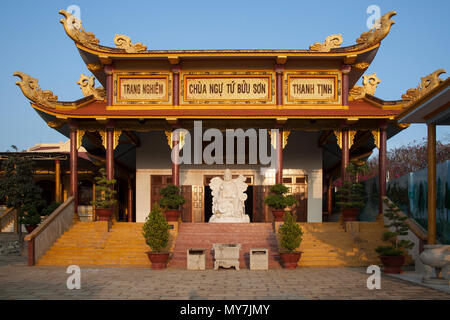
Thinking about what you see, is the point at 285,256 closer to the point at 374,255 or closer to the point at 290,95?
the point at 374,255

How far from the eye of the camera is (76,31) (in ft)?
55.9

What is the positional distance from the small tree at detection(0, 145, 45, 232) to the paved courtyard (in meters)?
5.03

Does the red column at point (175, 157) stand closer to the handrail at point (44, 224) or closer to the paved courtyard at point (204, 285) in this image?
the handrail at point (44, 224)

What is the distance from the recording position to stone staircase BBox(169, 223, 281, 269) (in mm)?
13766

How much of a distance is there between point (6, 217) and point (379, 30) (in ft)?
67.4

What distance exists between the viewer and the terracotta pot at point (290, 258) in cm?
1295

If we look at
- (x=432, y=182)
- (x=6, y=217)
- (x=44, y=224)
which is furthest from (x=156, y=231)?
(x=6, y=217)

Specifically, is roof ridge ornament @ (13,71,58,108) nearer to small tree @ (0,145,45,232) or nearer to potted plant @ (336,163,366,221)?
small tree @ (0,145,45,232)

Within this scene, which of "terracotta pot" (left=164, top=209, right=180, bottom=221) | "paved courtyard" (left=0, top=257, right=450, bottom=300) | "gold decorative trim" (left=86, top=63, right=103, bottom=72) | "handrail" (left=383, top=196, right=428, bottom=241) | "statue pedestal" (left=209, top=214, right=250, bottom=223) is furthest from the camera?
"gold decorative trim" (left=86, top=63, right=103, bottom=72)

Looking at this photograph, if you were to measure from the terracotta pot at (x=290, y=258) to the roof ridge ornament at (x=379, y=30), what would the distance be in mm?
8651

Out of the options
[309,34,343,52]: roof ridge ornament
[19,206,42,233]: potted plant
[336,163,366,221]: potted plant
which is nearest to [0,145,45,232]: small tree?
[19,206,42,233]: potted plant

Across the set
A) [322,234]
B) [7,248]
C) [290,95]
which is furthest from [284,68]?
[7,248]

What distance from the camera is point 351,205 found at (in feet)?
50.6
